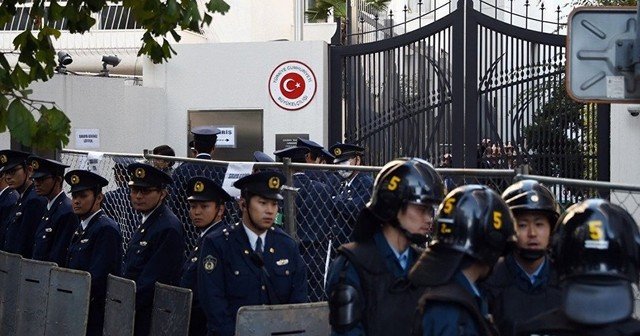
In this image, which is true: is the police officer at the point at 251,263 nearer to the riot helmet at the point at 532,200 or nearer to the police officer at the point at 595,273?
the riot helmet at the point at 532,200

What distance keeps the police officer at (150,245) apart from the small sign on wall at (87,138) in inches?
276

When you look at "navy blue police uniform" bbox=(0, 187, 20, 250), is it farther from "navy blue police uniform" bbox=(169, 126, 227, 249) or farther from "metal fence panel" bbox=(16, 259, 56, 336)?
"navy blue police uniform" bbox=(169, 126, 227, 249)

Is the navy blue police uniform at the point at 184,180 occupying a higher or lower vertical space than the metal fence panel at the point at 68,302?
higher

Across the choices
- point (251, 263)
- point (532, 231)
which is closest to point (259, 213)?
point (251, 263)

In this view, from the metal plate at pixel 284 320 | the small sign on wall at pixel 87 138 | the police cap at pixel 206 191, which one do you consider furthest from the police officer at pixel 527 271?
the small sign on wall at pixel 87 138

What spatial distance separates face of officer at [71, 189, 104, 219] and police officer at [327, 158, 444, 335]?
13.3ft

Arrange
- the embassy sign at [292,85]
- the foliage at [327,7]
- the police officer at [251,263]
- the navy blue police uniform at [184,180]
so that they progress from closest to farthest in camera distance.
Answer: the police officer at [251,263] < the navy blue police uniform at [184,180] < the embassy sign at [292,85] < the foliage at [327,7]

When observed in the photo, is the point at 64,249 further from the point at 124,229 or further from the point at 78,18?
the point at 78,18

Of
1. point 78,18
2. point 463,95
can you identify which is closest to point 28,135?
point 78,18

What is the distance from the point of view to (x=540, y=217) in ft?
17.3

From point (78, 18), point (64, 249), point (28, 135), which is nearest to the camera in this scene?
point (28, 135)

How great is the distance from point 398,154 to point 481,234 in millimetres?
11375

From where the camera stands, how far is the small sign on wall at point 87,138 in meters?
15.2

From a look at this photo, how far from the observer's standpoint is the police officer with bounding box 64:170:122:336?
332 inches
